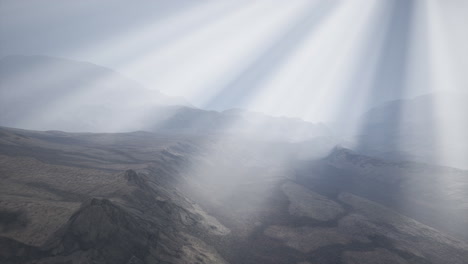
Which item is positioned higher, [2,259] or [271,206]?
[2,259]

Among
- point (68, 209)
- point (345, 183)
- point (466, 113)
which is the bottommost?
point (345, 183)

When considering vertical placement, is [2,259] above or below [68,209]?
below

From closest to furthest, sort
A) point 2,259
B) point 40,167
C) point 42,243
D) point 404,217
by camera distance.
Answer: point 2,259, point 42,243, point 40,167, point 404,217

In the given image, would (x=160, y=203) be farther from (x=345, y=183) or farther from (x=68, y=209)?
(x=345, y=183)

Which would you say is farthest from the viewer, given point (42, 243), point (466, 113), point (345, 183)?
point (466, 113)

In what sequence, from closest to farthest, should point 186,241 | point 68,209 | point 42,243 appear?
point 42,243 → point 68,209 → point 186,241

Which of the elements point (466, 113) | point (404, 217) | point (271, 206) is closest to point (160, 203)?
point (271, 206)

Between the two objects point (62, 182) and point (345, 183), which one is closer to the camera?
point (62, 182)

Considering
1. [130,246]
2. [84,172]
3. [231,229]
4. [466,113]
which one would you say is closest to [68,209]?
[130,246]

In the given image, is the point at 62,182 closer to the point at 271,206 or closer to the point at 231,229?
the point at 231,229
